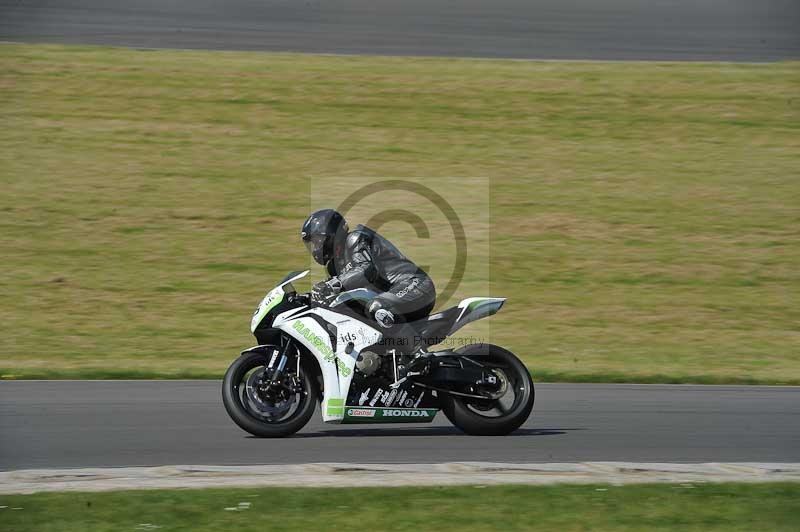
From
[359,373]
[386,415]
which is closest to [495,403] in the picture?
[386,415]

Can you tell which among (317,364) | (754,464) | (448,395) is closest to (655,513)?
(754,464)

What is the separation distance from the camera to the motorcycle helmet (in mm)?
8398

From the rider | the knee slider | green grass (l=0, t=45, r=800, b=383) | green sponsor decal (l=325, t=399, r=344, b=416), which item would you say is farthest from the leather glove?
green grass (l=0, t=45, r=800, b=383)

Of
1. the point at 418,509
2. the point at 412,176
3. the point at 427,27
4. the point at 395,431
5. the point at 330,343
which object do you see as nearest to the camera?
the point at 418,509

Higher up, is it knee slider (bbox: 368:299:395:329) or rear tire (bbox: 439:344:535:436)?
knee slider (bbox: 368:299:395:329)

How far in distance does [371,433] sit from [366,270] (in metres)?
1.46

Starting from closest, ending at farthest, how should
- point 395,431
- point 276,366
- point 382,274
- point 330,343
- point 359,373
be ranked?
point 276,366 < point 330,343 < point 359,373 < point 382,274 < point 395,431

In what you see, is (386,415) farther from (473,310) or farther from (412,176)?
(412,176)

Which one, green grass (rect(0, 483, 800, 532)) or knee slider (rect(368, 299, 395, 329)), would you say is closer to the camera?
green grass (rect(0, 483, 800, 532))

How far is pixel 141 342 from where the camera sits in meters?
13.6

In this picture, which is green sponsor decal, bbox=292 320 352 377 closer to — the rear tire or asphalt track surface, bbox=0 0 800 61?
the rear tire

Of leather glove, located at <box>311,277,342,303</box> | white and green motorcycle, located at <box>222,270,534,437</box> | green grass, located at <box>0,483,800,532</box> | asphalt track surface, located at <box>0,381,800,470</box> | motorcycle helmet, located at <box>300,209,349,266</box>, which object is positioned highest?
motorcycle helmet, located at <box>300,209,349,266</box>

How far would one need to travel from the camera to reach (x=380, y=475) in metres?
7.09

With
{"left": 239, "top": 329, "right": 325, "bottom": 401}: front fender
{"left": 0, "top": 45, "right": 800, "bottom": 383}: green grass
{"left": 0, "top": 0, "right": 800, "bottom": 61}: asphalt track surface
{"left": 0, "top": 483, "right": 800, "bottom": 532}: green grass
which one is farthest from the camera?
{"left": 0, "top": 0, "right": 800, "bottom": 61}: asphalt track surface
